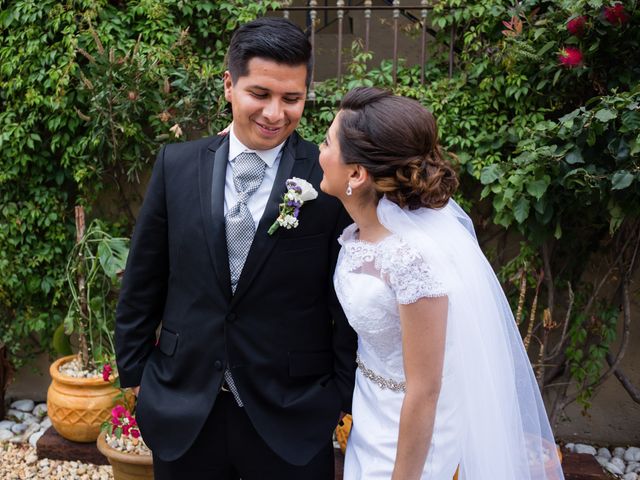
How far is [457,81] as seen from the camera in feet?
12.7

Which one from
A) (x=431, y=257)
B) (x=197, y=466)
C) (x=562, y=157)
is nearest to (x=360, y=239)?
(x=431, y=257)

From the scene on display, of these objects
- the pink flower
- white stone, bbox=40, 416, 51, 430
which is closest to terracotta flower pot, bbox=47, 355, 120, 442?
the pink flower

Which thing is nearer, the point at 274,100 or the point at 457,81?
the point at 274,100

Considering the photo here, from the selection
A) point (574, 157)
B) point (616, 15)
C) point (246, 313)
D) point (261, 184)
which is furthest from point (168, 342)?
point (616, 15)

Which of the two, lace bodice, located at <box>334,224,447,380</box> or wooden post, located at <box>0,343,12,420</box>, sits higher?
lace bodice, located at <box>334,224,447,380</box>

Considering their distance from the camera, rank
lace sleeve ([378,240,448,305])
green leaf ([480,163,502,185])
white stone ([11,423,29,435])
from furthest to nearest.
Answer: white stone ([11,423,29,435]) < green leaf ([480,163,502,185]) < lace sleeve ([378,240,448,305])

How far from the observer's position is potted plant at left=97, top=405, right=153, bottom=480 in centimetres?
328

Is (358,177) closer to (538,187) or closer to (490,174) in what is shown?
(538,187)

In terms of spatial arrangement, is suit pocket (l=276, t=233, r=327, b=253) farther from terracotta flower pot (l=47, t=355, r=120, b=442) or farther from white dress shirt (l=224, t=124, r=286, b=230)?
terracotta flower pot (l=47, t=355, r=120, b=442)

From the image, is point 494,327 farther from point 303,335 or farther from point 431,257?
point 303,335

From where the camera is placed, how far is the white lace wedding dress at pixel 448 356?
1.70 metres

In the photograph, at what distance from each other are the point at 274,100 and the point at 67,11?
8.81 feet

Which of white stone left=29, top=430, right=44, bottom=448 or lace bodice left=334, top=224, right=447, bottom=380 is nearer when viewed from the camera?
lace bodice left=334, top=224, right=447, bottom=380

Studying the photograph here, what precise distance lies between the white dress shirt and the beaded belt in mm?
536
